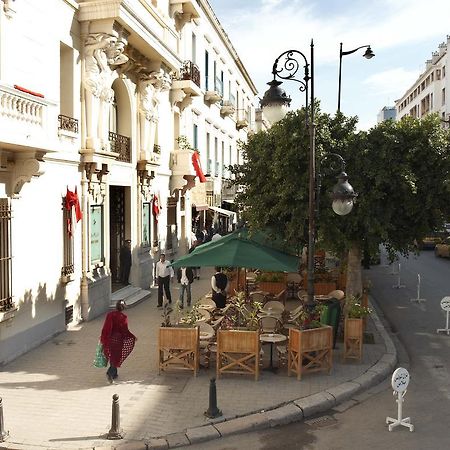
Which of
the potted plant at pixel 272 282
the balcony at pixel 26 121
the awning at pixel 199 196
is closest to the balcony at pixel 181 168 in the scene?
the awning at pixel 199 196

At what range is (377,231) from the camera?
1203cm

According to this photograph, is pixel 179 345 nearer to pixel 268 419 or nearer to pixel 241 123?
pixel 268 419

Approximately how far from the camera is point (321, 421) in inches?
311

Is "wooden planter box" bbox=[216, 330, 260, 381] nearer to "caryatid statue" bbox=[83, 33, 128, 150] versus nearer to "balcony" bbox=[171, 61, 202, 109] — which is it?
"caryatid statue" bbox=[83, 33, 128, 150]

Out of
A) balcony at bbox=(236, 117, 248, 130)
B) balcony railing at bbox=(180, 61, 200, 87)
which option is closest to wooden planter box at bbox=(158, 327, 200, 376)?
balcony railing at bbox=(180, 61, 200, 87)

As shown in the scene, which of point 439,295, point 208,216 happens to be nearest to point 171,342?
point 439,295

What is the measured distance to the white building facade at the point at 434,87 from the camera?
194 ft

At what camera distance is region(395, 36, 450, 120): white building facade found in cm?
5919

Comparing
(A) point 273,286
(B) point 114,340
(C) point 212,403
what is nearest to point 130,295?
(A) point 273,286

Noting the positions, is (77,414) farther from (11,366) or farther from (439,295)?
(439,295)

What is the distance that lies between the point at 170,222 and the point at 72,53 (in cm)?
995

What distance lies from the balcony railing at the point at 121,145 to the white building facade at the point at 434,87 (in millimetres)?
44920

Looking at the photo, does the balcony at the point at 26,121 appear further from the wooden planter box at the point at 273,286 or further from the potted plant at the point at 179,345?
the wooden planter box at the point at 273,286

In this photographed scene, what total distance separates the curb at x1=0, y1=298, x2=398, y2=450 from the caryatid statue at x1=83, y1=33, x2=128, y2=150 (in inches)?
331
